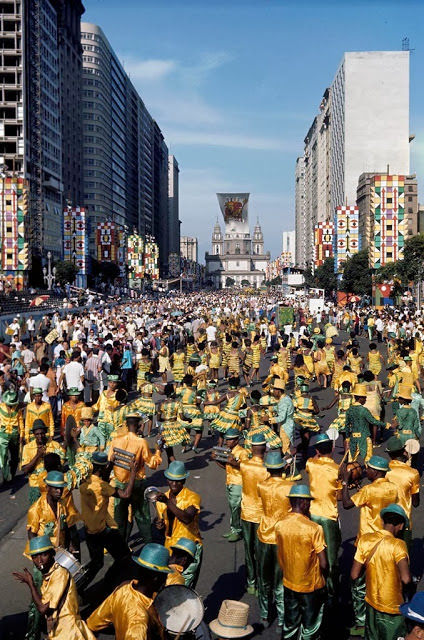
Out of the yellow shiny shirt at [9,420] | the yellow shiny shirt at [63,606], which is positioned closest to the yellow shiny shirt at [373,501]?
the yellow shiny shirt at [63,606]

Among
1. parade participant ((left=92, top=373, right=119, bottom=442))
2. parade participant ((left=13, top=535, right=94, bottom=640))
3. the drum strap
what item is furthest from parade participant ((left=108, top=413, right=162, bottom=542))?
the drum strap

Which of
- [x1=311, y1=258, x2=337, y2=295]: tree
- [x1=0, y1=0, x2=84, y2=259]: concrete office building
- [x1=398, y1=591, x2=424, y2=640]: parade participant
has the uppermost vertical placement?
[x1=0, y1=0, x2=84, y2=259]: concrete office building

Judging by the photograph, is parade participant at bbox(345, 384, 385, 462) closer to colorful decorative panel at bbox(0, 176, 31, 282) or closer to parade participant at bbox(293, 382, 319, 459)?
parade participant at bbox(293, 382, 319, 459)

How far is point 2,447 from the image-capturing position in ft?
35.5

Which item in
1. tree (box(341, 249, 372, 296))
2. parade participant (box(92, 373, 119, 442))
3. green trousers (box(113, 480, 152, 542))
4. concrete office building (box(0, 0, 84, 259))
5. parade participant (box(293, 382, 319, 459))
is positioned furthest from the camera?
concrete office building (box(0, 0, 84, 259))

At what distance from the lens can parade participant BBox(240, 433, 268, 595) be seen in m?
6.92

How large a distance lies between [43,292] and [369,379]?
52649mm

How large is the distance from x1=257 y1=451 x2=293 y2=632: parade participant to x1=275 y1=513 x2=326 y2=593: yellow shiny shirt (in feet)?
2.28

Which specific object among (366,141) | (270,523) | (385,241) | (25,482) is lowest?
(25,482)

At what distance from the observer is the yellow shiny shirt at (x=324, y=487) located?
6637mm

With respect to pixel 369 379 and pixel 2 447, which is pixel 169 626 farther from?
pixel 369 379

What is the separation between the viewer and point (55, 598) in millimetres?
4527

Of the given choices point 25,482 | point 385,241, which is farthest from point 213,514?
point 385,241

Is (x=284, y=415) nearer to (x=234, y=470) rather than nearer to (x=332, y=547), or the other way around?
(x=234, y=470)
